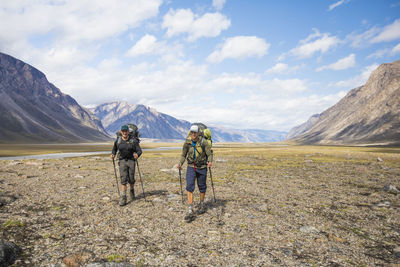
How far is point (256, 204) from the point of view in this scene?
13789 mm

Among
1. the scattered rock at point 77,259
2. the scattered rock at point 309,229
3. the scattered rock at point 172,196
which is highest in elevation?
the scattered rock at point 77,259

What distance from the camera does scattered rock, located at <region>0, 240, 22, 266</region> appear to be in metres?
6.38

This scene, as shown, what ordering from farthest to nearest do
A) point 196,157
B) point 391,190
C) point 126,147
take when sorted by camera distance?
1. point 391,190
2. point 126,147
3. point 196,157

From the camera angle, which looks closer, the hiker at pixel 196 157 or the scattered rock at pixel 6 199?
the hiker at pixel 196 157

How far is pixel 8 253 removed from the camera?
6645 mm

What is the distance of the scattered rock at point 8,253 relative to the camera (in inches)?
251

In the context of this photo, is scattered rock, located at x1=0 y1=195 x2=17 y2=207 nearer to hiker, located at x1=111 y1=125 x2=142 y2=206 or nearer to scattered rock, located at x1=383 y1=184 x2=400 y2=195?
hiker, located at x1=111 y1=125 x2=142 y2=206

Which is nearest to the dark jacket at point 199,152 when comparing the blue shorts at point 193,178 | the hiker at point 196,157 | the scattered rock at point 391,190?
the hiker at point 196,157

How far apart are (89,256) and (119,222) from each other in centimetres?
310

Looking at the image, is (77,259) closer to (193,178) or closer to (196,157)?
(193,178)

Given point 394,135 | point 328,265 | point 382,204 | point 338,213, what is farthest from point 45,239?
point 394,135

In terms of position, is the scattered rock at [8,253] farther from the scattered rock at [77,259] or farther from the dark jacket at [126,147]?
the dark jacket at [126,147]

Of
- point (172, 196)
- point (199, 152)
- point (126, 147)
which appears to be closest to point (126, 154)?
point (126, 147)

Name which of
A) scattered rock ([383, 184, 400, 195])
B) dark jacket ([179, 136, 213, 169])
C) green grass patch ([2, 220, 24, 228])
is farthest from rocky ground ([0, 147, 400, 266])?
dark jacket ([179, 136, 213, 169])
